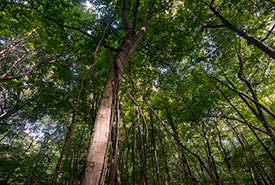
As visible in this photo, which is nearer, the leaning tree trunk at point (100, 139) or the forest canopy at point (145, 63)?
the leaning tree trunk at point (100, 139)

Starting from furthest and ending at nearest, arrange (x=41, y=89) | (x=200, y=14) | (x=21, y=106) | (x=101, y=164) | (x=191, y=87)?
(x=21, y=106) → (x=41, y=89) → (x=191, y=87) → (x=200, y=14) → (x=101, y=164)

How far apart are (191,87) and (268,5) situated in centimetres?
261

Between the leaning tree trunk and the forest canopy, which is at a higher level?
the forest canopy

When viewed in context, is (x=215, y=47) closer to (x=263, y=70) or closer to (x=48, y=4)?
(x=263, y=70)

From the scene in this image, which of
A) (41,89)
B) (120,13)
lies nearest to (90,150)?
(120,13)

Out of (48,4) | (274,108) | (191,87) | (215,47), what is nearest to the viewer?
(48,4)

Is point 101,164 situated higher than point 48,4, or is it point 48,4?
point 48,4

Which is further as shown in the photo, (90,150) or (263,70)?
(263,70)

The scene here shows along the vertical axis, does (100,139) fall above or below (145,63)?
below

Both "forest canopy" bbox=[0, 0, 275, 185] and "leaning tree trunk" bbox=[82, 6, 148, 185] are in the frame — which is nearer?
"leaning tree trunk" bbox=[82, 6, 148, 185]

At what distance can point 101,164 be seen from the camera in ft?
3.24

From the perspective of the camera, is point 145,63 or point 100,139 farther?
point 145,63

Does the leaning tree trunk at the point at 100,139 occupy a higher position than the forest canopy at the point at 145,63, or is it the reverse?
the forest canopy at the point at 145,63

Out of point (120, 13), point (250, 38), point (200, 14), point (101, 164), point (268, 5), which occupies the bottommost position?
point (101, 164)
